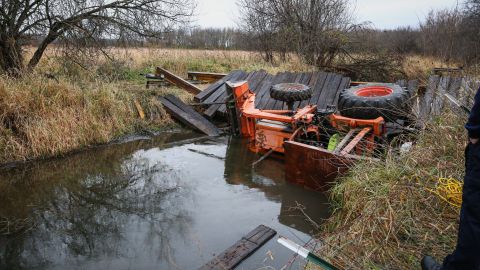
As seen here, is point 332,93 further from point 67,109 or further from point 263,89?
point 67,109

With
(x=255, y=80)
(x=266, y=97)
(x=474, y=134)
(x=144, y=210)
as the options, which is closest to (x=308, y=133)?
Answer: (x=144, y=210)

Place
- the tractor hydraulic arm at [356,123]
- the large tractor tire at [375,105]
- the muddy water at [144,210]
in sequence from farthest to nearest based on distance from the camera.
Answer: the large tractor tire at [375,105]
the tractor hydraulic arm at [356,123]
the muddy water at [144,210]

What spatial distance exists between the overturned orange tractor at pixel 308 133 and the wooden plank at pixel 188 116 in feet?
3.74

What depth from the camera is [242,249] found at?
3.95 meters

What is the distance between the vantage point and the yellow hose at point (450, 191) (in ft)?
10.9

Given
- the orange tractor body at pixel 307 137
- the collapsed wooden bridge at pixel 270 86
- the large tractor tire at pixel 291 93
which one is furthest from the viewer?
the collapsed wooden bridge at pixel 270 86

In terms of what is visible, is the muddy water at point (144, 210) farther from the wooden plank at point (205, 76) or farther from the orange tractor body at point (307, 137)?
the wooden plank at point (205, 76)

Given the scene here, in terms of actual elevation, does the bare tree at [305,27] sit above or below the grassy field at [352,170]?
above

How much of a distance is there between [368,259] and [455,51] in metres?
4.61

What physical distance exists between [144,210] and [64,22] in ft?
20.2

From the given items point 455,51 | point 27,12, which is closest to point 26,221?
point 27,12

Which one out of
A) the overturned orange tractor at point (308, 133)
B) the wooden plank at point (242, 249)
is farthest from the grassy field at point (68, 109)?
the wooden plank at point (242, 249)

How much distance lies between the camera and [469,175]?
2.12 metres

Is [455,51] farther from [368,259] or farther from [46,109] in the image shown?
[46,109]
